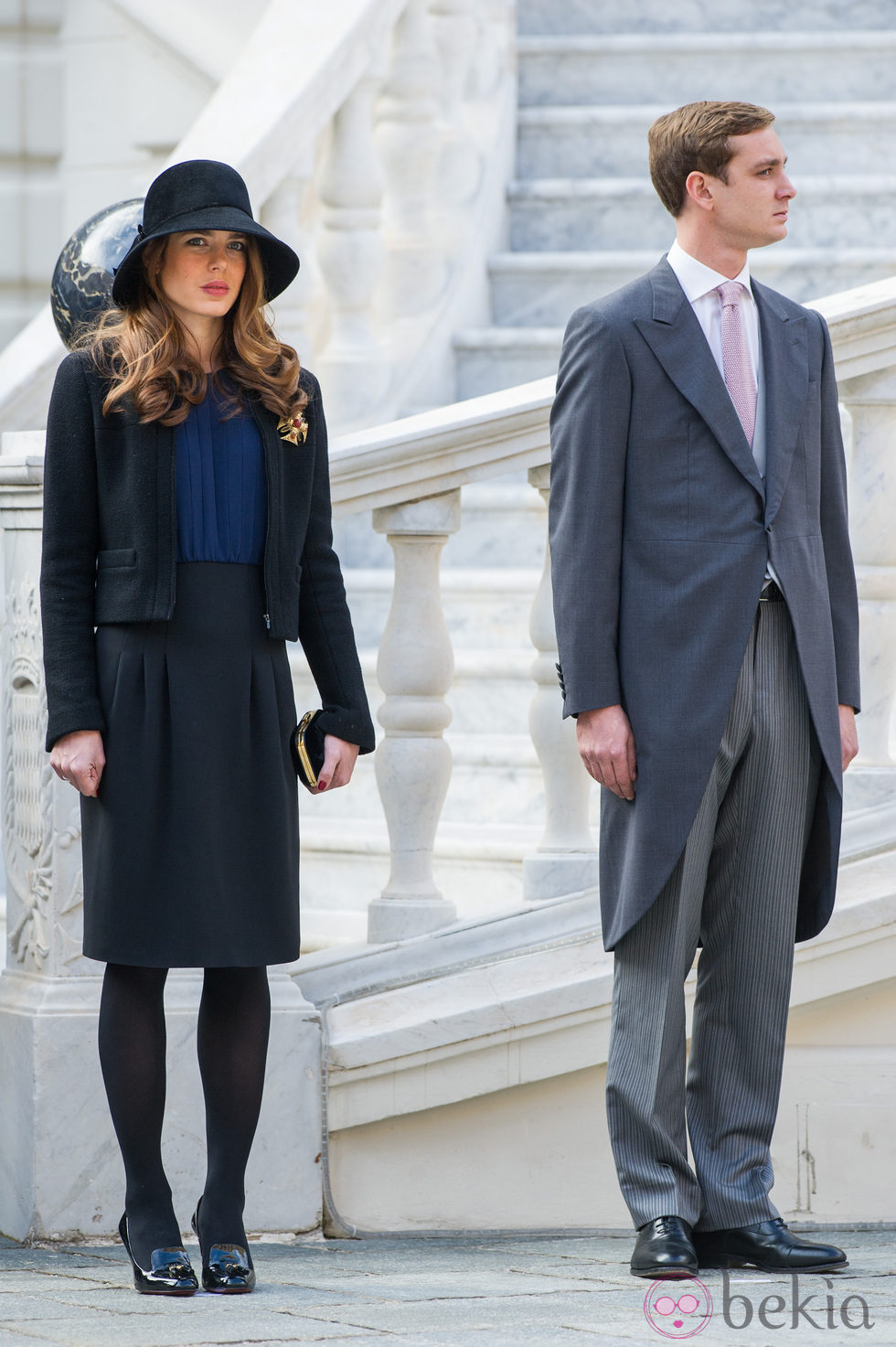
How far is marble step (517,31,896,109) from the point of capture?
5637mm

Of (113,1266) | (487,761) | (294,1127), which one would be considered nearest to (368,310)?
(487,761)

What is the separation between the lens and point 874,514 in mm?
3303

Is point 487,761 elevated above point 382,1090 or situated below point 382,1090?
above

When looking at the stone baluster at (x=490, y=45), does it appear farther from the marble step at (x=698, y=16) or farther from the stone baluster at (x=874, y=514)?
the stone baluster at (x=874, y=514)

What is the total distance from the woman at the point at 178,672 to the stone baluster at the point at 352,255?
6.15 ft

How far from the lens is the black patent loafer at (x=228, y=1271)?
2629 mm

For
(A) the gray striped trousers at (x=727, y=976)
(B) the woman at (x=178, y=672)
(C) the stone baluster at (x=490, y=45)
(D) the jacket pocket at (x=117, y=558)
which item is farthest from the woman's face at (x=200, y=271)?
(C) the stone baluster at (x=490, y=45)

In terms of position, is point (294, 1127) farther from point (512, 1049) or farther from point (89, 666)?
point (89, 666)

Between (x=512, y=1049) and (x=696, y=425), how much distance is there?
3.72 ft

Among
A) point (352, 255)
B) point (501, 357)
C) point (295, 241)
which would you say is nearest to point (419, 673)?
point (295, 241)

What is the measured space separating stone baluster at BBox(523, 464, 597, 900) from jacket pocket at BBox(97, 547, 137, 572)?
86 cm

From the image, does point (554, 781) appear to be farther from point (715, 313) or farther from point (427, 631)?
point (715, 313)

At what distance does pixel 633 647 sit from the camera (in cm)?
274

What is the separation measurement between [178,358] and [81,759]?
0.57 m
